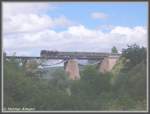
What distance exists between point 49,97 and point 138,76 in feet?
5.18

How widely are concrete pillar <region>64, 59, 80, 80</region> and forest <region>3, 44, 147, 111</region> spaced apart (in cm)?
8

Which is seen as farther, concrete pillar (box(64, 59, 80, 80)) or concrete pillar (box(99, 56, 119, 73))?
concrete pillar (box(99, 56, 119, 73))

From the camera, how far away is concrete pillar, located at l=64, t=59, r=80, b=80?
7.00m

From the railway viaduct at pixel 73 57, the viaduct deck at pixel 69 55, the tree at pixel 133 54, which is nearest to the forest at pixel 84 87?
the tree at pixel 133 54

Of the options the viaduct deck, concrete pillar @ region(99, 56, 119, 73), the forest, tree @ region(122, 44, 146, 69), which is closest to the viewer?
the forest

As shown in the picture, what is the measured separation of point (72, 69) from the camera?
705cm

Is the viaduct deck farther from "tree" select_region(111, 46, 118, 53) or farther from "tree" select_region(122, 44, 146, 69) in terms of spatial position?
"tree" select_region(122, 44, 146, 69)

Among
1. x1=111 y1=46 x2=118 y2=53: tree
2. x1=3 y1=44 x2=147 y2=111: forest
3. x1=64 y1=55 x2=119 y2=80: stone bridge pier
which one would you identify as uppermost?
x1=111 y1=46 x2=118 y2=53: tree

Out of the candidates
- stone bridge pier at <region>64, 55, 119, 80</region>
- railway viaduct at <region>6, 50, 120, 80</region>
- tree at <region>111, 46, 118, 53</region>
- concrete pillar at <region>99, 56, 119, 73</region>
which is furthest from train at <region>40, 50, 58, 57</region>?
tree at <region>111, 46, 118, 53</region>

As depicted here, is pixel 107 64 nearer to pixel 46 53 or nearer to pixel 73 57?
pixel 73 57

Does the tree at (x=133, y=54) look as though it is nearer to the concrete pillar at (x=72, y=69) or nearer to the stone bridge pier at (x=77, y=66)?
the stone bridge pier at (x=77, y=66)

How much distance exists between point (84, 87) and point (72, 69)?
1.33 feet

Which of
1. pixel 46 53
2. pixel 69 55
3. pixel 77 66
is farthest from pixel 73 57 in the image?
pixel 46 53

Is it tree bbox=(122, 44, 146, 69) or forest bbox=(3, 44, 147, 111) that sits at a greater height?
tree bbox=(122, 44, 146, 69)
